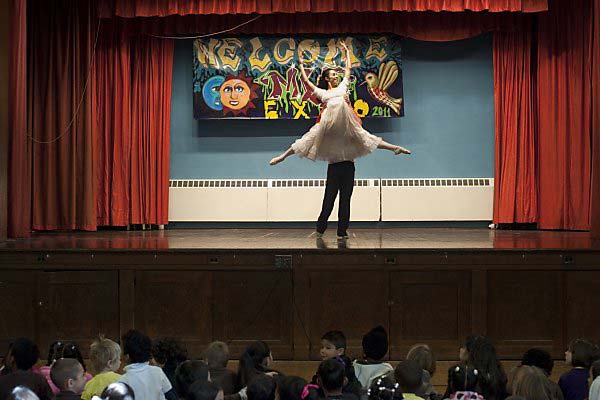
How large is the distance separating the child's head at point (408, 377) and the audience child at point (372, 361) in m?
0.68

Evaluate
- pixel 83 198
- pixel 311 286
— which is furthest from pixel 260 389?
pixel 83 198

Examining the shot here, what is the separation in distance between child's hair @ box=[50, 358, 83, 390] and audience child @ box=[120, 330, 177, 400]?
269 mm

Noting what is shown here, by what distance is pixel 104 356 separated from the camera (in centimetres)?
361

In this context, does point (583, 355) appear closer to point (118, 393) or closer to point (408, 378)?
point (408, 378)

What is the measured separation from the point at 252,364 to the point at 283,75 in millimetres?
6634

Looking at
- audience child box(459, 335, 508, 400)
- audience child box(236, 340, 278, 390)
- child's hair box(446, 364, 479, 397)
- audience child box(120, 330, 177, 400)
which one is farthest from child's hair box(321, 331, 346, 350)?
child's hair box(446, 364, 479, 397)

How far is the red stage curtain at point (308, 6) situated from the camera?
904cm

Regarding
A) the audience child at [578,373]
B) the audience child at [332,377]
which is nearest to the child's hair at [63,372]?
the audience child at [332,377]

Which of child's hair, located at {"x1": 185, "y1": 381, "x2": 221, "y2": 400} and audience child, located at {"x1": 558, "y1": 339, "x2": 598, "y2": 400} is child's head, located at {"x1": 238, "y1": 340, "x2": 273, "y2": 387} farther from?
audience child, located at {"x1": 558, "y1": 339, "x2": 598, "y2": 400}

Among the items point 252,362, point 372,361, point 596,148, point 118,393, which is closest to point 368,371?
point 372,361

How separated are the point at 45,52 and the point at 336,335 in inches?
259

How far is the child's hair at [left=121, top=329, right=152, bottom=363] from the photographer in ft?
11.9

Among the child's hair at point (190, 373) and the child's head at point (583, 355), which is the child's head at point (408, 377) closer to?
the child's hair at point (190, 373)

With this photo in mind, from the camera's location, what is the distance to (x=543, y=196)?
32.0 feet
